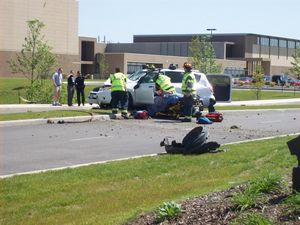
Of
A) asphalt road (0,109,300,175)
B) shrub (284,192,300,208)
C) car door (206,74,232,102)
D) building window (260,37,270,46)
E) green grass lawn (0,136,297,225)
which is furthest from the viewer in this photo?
building window (260,37,270,46)

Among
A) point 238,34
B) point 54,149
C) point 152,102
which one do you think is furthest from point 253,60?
point 54,149

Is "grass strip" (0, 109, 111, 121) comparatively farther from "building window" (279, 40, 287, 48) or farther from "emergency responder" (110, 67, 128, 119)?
"building window" (279, 40, 287, 48)

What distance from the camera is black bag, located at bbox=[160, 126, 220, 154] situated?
1237cm

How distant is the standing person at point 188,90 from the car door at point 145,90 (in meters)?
2.16

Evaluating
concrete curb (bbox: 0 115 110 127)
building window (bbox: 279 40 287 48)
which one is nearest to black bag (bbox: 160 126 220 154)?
concrete curb (bbox: 0 115 110 127)

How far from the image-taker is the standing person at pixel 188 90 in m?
20.9

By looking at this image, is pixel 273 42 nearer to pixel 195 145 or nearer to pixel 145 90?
pixel 145 90

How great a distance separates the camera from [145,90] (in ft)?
78.0

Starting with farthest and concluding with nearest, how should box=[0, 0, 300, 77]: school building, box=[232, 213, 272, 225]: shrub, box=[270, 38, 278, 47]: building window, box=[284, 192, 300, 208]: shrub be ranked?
1. box=[270, 38, 278, 47]: building window
2. box=[0, 0, 300, 77]: school building
3. box=[284, 192, 300, 208]: shrub
4. box=[232, 213, 272, 225]: shrub

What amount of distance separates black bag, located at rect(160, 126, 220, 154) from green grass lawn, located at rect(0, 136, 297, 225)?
278mm

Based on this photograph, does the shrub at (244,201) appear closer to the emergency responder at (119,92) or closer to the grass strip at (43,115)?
the grass strip at (43,115)

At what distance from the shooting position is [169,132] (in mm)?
18125

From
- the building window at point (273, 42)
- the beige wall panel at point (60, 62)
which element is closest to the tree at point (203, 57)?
the beige wall panel at point (60, 62)

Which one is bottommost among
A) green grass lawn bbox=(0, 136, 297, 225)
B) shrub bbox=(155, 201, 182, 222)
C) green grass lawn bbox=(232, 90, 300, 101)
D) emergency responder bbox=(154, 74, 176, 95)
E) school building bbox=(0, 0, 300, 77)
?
green grass lawn bbox=(0, 136, 297, 225)
